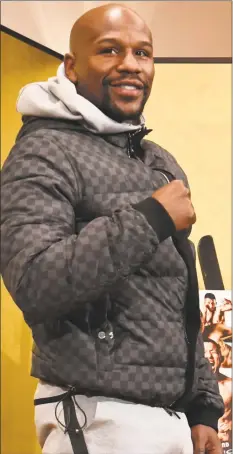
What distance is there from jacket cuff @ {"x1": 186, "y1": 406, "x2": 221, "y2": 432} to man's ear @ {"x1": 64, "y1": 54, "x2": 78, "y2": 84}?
529 mm

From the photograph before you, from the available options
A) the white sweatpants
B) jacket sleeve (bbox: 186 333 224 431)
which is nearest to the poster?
jacket sleeve (bbox: 186 333 224 431)

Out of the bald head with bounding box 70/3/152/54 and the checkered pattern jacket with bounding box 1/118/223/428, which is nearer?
the checkered pattern jacket with bounding box 1/118/223/428

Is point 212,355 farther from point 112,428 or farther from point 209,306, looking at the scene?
point 112,428

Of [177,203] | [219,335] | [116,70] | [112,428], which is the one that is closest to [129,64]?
[116,70]

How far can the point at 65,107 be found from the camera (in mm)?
913

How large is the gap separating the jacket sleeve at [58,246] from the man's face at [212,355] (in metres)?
0.56

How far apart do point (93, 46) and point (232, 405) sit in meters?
0.74

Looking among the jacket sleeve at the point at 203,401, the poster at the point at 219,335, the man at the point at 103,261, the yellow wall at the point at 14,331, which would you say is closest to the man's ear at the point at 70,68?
the man at the point at 103,261

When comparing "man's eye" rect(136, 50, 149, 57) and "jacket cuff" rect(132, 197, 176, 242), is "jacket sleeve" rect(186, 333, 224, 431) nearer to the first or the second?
"jacket cuff" rect(132, 197, 176, 242)

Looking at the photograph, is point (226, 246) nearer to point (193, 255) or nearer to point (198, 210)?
point (198, 210)

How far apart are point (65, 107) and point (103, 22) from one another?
142 mm

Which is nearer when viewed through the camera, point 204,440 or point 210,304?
point 204,440

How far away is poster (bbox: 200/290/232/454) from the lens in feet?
4.18

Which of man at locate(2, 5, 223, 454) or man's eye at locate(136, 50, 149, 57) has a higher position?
man's eye at locate(136, 50, 149, 57)
